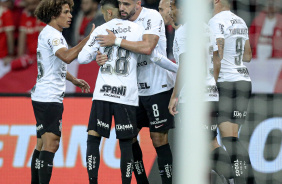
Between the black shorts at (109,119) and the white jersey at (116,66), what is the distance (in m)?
0.04

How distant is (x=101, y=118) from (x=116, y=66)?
382 mm

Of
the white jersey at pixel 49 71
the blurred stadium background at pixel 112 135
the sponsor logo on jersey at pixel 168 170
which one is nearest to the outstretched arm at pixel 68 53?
the white jersey at pixel 49 71

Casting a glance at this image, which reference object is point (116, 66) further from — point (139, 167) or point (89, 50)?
point (139, 167)

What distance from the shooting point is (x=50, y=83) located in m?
4.39

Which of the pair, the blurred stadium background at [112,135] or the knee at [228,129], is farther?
the blurred stadium background at [112,135]

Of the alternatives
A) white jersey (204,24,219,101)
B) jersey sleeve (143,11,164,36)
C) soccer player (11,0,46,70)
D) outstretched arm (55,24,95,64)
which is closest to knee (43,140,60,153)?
outstretched arm (55,24,95,64)

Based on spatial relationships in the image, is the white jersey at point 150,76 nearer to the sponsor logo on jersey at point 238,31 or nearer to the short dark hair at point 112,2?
the short dark hair at point 112,2

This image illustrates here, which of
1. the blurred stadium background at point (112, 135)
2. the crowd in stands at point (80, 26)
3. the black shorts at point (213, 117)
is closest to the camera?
the black shorts at point (213, 117)

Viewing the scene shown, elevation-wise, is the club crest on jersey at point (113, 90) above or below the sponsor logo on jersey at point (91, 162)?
above

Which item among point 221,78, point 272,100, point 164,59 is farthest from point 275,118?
point 164,59

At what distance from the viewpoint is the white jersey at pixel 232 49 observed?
14.7 ft

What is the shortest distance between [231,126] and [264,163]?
98 centimetres

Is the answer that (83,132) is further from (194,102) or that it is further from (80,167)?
(194,102)

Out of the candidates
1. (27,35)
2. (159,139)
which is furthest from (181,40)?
(27,35)
